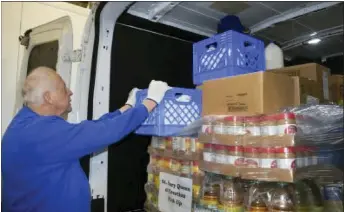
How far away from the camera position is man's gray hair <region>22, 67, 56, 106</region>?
5.49 ft

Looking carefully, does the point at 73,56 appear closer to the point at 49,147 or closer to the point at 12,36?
the point at 49,147

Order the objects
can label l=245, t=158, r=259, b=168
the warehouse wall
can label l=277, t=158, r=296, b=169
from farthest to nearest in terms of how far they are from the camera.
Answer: the warehouse wall, can label l=245, t=158, r=259, b=168, can label l=277, t=158, r=296, b=169

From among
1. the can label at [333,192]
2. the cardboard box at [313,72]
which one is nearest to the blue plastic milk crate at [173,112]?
the cardboard box at [313,72]

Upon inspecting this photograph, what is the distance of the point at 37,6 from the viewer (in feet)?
10.8

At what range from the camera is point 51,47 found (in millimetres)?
2357

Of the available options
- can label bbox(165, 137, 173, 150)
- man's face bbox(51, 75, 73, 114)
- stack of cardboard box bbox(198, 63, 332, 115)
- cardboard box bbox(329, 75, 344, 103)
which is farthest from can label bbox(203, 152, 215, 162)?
cardboard box bbox(329, 75, 344, 103)

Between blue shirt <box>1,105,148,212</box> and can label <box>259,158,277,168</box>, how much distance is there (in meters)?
0.74

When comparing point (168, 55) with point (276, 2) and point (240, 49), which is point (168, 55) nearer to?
point (240, 49)

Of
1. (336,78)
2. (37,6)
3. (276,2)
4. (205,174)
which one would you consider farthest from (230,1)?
(37,6)

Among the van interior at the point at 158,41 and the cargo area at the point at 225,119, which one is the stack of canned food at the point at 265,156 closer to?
the cargo area at the point at 225,119

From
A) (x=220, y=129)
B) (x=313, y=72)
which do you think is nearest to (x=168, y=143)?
(x=220, y=129)

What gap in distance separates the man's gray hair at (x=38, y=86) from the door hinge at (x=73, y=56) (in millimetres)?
326

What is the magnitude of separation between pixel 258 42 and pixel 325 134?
81 centimetres

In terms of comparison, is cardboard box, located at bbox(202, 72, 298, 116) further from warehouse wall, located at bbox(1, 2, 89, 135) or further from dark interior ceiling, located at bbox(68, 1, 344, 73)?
warehouse wall, located at bbox(1, 2, 89, 135)
